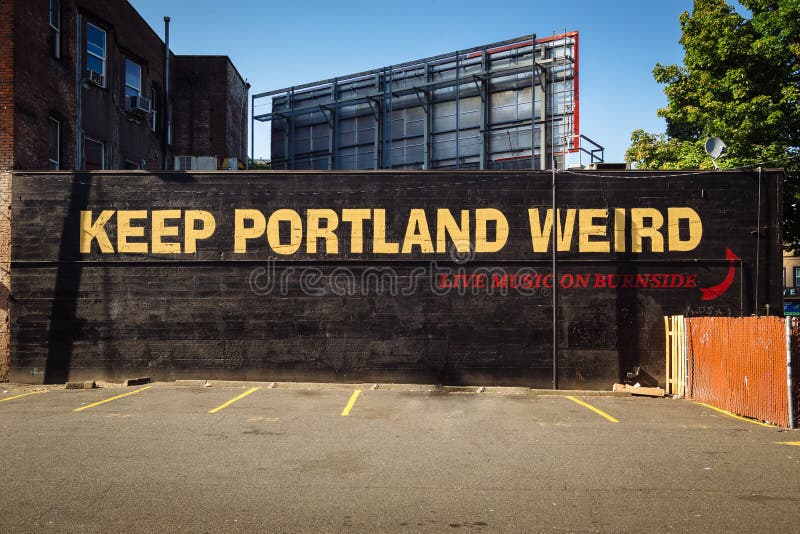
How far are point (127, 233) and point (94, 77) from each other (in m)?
7.32

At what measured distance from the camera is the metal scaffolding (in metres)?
22.8

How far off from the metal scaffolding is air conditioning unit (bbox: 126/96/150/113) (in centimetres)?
733

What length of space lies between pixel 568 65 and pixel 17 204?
18446 millimetres

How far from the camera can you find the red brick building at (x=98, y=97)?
52.9ft

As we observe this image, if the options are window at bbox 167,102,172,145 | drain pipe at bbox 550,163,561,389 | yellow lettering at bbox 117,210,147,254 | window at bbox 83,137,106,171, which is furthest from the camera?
window at bbox 167,102,172,145

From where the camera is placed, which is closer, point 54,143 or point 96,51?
point 54,143

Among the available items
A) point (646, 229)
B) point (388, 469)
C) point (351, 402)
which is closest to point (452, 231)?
point (646, 229)

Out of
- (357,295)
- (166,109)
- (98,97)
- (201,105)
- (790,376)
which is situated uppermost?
(201,105)

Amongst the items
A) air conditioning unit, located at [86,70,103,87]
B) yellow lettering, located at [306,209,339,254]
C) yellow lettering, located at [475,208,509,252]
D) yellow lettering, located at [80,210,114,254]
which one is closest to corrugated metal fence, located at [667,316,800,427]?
yellow lettering, located at [475,208,509,252]

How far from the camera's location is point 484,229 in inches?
635

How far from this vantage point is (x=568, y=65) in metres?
22.7

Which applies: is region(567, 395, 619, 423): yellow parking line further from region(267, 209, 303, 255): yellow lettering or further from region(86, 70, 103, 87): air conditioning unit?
region(86, 70, 103, 87): air conditioning unit

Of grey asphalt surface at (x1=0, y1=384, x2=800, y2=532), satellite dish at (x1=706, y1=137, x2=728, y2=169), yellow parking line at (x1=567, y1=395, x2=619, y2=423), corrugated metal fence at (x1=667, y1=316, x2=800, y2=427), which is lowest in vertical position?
yellow parking line at (x1=567, y1=395, x2=619, y2=423)

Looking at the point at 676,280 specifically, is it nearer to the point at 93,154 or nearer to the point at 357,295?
the point at 357,295
